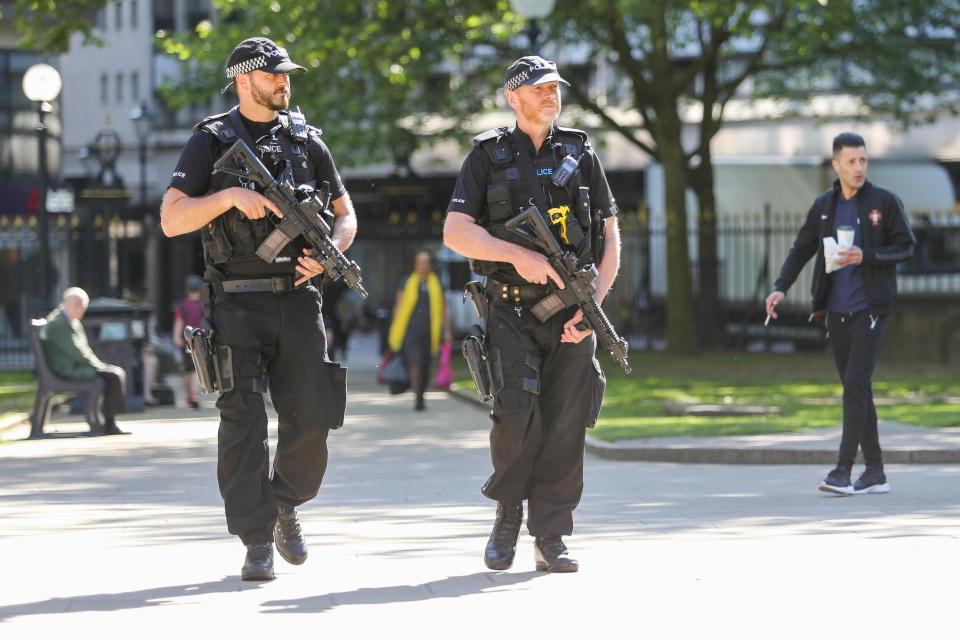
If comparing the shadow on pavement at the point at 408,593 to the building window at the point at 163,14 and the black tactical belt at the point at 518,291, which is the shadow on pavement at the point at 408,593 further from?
the building window at the point at 163,14

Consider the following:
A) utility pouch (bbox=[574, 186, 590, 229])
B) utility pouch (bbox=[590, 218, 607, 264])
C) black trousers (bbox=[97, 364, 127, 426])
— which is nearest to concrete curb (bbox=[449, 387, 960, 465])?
black trousers (bbox=[97, 364, 127, 426])

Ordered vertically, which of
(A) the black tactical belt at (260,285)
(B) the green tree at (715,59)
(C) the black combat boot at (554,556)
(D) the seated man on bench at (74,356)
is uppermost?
(B) the green tree at (715,59)

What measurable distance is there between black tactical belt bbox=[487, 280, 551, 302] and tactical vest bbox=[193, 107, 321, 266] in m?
0.78

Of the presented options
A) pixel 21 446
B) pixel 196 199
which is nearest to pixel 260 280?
pixel 196 199

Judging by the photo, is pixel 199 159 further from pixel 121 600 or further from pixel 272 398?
pixel 121 600

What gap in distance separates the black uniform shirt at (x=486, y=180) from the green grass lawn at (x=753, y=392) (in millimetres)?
6374

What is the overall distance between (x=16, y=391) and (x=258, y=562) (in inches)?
629

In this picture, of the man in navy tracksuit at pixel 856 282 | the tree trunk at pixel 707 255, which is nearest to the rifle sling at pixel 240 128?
the man in navy tracksuit at pixel 856 282

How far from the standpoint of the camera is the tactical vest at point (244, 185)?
6672mm

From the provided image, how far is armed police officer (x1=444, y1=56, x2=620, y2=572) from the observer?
6.87 meters

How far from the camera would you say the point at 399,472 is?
473 inches

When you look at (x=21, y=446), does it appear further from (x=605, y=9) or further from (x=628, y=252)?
(x=628, y=252)

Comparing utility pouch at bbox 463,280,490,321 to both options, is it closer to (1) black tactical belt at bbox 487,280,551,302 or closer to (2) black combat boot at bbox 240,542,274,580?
(1) black tactical belt at bbox 487,280,551,302

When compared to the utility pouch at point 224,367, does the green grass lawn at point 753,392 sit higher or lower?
lower
